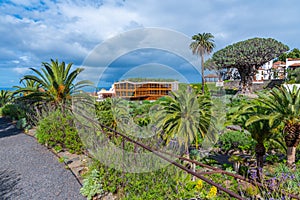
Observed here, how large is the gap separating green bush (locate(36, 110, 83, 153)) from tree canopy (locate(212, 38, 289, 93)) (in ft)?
92.9

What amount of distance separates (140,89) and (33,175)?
9779 mm

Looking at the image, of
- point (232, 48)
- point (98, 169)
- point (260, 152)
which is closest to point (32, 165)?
point (98, 169)

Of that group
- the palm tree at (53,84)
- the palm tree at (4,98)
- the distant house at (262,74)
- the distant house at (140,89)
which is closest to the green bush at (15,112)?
the palm tree at (53,84)

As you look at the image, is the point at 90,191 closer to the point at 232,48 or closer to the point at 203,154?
the point at 203,154

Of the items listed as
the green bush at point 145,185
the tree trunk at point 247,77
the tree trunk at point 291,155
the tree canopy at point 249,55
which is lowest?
the tree trunk at point 291,155

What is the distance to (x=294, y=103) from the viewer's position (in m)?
3.56

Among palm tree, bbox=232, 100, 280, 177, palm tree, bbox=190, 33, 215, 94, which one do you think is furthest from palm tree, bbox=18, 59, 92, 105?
palm tree, bbox=190, 33, 215, 94

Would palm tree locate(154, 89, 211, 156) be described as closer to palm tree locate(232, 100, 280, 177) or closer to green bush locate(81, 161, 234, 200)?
palm tree locate(232, 100, 280, 177)

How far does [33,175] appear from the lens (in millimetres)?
3189

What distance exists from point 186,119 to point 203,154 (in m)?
2.14

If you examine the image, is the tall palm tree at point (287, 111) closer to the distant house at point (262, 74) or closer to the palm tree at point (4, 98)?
the palm tree at point (4, 98)

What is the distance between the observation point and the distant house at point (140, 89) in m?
10.5

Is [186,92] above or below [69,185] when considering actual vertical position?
above

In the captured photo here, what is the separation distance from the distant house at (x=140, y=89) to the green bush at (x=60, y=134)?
5.69 metres
